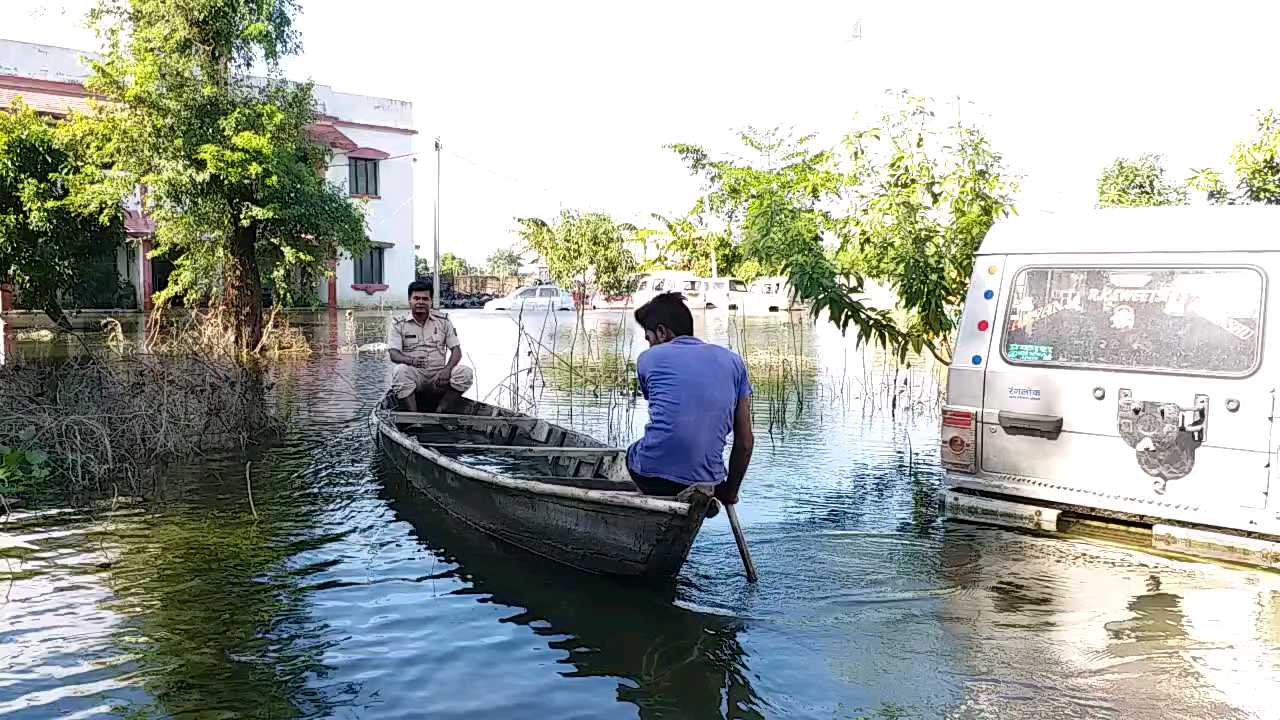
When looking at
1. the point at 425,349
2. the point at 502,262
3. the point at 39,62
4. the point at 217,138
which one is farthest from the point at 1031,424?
the point at 502,262

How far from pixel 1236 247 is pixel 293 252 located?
17380 mm

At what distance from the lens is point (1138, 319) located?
7.00 metres

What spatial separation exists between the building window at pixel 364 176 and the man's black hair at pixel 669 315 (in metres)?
36.8

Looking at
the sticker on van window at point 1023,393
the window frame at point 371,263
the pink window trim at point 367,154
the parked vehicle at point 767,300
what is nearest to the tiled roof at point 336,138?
the pink window trim at point 367,154

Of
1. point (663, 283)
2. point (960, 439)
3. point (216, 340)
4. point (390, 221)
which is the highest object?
point (390, 221)

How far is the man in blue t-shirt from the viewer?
6.16 m

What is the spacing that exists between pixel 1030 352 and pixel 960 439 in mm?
808

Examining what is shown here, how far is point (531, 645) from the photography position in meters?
5.79

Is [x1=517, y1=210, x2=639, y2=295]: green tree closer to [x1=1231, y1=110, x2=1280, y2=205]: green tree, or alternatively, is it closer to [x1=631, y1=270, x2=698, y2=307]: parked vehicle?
[x1=631, y1=270, x2=698, y2=307]: parked vehicle

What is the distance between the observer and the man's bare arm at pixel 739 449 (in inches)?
249

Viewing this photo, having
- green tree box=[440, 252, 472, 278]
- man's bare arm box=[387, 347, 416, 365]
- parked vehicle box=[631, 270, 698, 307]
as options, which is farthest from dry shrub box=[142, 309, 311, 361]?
green tree box=[440, 252, 472, 278]

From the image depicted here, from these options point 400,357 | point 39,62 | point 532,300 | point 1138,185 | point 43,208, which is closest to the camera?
Answer: point 400,357

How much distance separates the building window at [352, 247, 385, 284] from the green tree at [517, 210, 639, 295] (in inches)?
492

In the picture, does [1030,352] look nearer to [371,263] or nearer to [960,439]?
[960,439]
